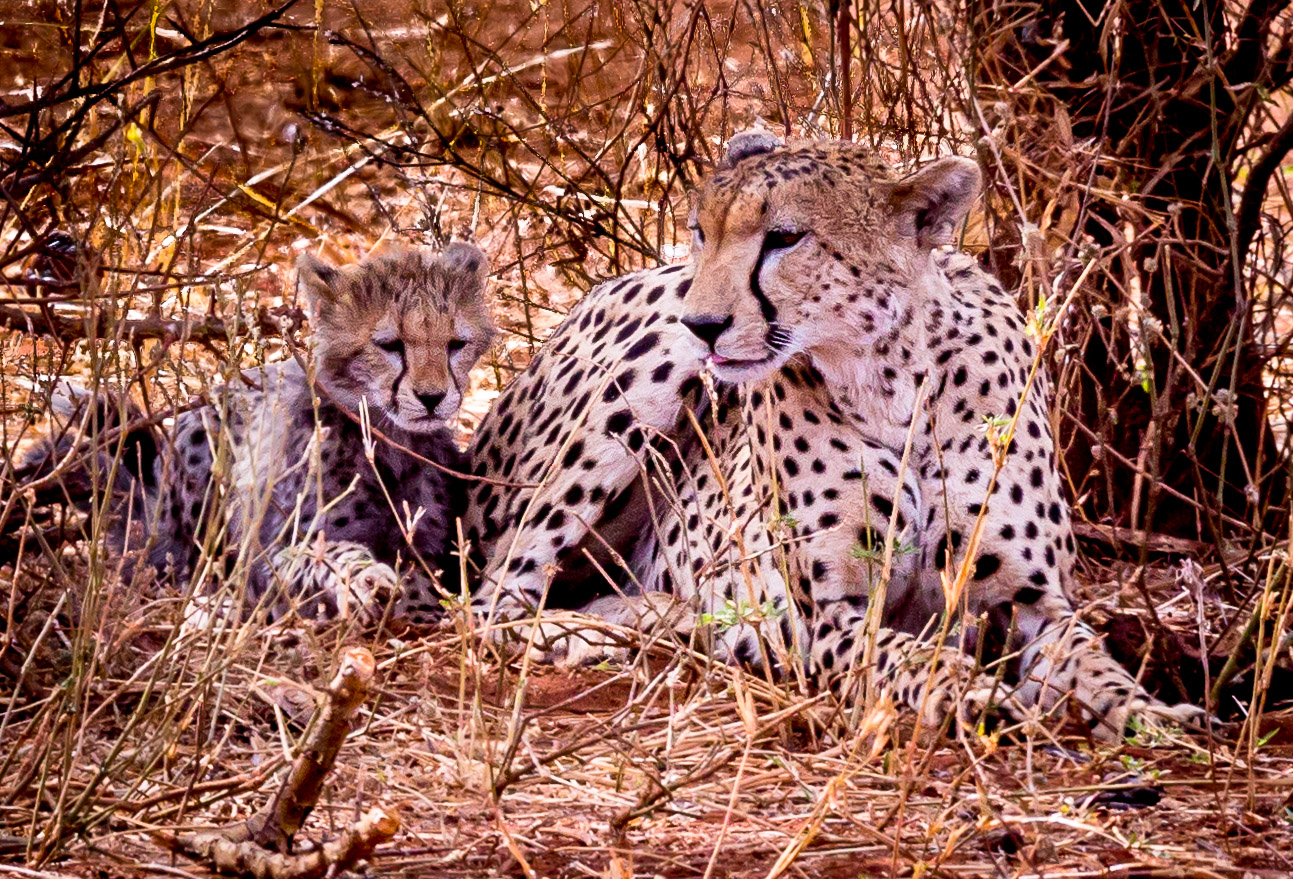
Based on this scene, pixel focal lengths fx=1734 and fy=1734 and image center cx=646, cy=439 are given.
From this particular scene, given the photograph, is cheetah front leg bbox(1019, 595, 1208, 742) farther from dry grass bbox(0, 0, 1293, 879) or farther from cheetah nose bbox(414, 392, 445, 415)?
cheetah nose bbox(414, 392, 445, 415)

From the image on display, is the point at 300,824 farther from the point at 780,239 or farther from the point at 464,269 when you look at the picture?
the point at 464,269

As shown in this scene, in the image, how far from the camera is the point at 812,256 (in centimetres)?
343

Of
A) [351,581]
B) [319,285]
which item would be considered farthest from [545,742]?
[319,285]

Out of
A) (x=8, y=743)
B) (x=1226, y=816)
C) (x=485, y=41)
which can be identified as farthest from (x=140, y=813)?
(x=485, y=41)

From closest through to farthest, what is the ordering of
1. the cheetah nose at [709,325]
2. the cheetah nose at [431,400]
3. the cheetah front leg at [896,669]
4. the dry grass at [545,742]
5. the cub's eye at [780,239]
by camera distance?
the dry grass at [545,742]
the cheetah front leg at [896,669]
the cheetah nose at [709,325]
the cub's eye at [780,239]
the cheetah nose at [431,400]

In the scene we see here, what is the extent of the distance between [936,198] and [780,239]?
0.33m

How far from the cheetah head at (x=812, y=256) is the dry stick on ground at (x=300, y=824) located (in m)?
1.41

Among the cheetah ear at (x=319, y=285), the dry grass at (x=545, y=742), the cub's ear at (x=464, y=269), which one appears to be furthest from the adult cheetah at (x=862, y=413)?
the cheetah ear at (x=319, y=285)

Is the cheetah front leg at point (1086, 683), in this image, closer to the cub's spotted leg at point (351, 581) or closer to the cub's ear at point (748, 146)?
the cub's ear at point (748, 146)

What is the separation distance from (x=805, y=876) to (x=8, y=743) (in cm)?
131

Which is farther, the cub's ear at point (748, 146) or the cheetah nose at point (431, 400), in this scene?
the cheetah nose at point (431, 400)

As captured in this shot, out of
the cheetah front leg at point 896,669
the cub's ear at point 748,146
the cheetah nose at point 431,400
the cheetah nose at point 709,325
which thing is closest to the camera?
the cheetah front leg at point 896,669

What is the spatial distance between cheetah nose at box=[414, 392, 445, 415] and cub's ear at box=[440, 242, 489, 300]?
12.9 inches

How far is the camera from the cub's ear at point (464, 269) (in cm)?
423
